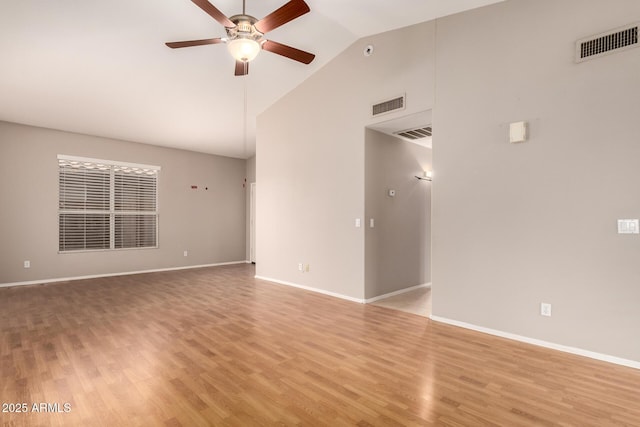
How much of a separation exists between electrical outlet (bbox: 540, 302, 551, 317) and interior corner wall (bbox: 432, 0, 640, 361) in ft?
0.11

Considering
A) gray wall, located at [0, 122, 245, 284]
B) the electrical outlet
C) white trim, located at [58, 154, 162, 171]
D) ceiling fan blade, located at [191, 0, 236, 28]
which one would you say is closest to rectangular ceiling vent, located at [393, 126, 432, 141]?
the electrical outlet

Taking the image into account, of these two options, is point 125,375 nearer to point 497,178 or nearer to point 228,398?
point 228,398

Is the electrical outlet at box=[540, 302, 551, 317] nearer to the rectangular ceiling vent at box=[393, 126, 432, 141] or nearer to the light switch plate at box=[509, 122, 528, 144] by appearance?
the light switch plate at box=[509, 122, 528, 144]

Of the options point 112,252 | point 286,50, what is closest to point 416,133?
point 286,50

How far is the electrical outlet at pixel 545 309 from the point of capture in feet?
9.84

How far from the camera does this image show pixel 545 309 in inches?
119

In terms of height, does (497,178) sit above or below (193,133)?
below

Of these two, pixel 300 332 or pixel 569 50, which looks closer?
pixel 569 50

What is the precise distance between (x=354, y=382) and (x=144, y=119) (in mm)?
5881

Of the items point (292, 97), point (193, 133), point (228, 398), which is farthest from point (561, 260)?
point (193, 133)

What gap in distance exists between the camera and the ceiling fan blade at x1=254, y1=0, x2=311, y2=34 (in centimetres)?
246

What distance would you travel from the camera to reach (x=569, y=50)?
2918mm

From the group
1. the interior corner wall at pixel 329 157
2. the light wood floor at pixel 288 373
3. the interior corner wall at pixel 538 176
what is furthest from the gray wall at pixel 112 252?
the interior corner wall at pixel 538 176

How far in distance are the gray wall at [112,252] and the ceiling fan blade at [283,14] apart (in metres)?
5.60
